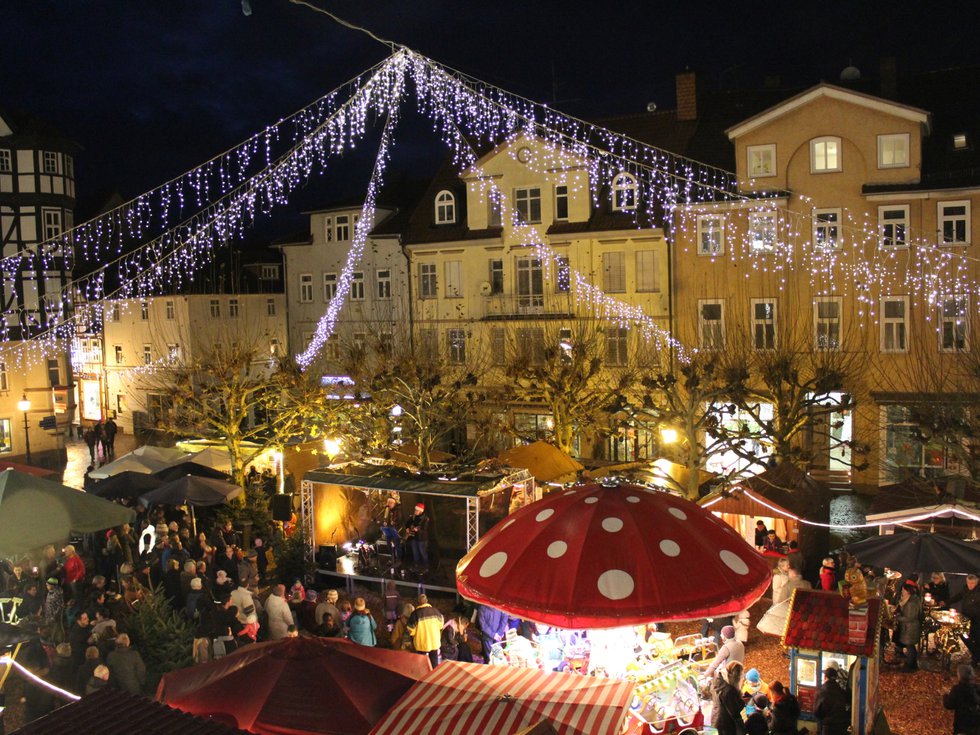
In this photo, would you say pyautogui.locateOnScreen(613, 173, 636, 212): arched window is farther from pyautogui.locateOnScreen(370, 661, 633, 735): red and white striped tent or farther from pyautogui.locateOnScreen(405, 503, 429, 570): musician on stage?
pyautogui.locateOnScreen(370, 661, 633, 735): red and white striped tent

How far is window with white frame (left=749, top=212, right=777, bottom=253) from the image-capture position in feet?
86.6

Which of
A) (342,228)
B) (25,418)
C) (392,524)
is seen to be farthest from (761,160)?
(25,418)

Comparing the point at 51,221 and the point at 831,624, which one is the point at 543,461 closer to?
the point at 831,624

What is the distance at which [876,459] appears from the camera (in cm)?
2520

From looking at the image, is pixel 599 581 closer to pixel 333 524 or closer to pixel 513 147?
pixel 333 524

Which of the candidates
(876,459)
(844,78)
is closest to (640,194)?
(844,78)

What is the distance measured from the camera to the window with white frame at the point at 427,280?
32.7 m

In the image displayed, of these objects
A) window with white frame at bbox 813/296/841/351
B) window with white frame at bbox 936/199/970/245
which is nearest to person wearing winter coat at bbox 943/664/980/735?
window with white frame at bbox 813/296/841/351

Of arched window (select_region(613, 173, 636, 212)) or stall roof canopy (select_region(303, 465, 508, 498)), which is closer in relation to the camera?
stall roof canopy (select_region(303, 465, 508, 498))

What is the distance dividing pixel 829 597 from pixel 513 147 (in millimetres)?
22400

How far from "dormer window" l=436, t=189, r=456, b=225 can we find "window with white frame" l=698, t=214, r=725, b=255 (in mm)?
9168

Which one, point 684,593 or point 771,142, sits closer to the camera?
point 684,593

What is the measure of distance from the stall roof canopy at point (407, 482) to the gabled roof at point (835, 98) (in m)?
14.6

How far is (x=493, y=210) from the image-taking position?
31.3 m
